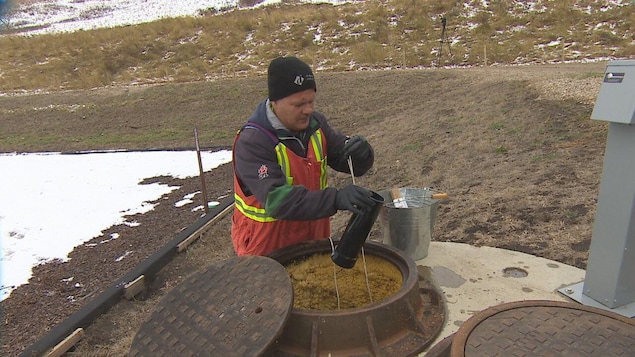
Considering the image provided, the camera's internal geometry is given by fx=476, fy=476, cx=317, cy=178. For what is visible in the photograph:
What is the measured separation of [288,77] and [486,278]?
1.43 m

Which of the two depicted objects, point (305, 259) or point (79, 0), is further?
point (79, 0)

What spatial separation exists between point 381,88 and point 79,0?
46135 mm

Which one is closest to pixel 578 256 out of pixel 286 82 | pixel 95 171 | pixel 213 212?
pixel 286 82

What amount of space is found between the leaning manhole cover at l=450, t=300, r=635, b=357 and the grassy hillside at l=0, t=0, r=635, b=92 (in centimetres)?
1481

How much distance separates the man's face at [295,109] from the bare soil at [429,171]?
2.04 m

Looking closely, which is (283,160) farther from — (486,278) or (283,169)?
(486,278)

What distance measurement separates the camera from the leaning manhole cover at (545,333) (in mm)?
1430

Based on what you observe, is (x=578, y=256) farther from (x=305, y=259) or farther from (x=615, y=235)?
(x=305, y=259)

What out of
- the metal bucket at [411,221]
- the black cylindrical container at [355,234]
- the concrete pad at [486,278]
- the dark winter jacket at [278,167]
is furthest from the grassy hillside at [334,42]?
the black cylindrical container at [355,234]

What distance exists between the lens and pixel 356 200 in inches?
70.6

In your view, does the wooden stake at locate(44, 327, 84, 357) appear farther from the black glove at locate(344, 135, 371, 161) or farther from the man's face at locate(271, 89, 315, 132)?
the black glove at locate(344, 135, 371, 161)

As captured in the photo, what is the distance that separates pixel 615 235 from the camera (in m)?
2.05

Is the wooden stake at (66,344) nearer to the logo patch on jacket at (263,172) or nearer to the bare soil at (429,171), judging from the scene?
the bare soil at (429,171)

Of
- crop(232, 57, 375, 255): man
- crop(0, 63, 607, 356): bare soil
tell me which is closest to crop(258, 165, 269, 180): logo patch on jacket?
crop(232, 57, 375, 255): man
